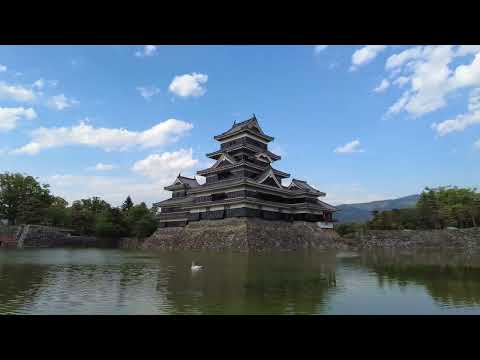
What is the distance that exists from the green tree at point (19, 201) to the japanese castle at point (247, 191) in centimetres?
1893

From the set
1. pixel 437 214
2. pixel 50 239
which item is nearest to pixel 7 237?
pixel 50 239

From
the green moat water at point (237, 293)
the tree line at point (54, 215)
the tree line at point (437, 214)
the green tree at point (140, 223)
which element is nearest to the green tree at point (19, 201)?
the tree line at point (54, 215)

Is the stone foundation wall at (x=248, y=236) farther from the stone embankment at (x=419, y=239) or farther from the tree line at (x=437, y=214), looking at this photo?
the tree line at (x=437, y=214)

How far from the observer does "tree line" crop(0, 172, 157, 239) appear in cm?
4597

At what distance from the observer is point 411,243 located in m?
35.0

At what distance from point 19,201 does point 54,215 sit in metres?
5.09

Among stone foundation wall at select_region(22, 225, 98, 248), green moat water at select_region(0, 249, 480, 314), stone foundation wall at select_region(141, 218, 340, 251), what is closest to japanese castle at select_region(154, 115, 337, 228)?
stone foundation wall at select_region(141, 218, 340, 251)

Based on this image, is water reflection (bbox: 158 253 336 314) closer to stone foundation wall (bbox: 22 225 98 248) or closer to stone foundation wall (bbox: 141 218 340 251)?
stone foundation wall (bbox: 141 218 340 251)

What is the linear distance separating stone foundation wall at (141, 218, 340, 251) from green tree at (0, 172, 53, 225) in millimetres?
20260

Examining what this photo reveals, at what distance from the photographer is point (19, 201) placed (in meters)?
46.8

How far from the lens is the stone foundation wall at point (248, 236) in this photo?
97.7ft

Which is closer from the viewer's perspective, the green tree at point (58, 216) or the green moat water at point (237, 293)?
the green moat water at point (237, 293)

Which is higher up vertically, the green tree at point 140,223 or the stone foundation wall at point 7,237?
the green tree at point 140,223
